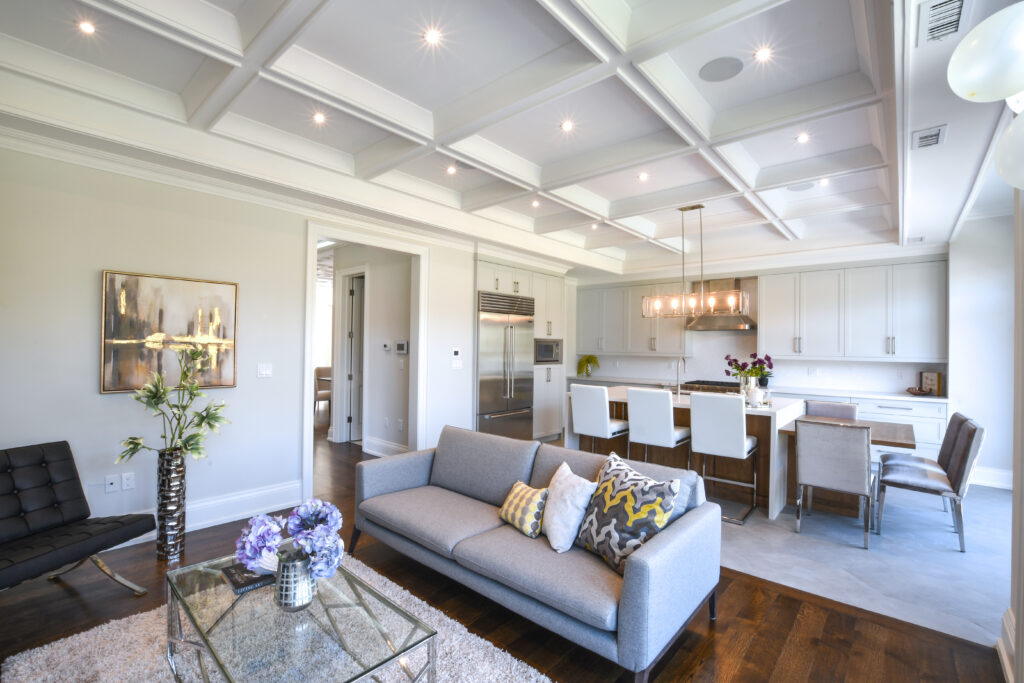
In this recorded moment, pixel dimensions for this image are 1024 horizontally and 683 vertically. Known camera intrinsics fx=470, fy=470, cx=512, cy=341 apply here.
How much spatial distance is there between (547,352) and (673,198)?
3043 mm

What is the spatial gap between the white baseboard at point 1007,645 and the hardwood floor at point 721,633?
5cm

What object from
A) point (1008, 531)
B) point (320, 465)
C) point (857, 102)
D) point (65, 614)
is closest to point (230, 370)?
point (65, 614)

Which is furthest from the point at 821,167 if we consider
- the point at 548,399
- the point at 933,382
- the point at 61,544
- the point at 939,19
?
the point at 61,544

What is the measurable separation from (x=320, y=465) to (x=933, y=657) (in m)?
5.07

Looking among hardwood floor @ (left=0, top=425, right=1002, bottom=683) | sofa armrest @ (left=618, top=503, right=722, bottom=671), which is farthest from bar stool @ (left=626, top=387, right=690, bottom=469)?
sofa armrest @ (left=618, top=503, right=722, bottom=671)

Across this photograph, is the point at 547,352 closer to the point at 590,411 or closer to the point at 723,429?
the point at 590,411

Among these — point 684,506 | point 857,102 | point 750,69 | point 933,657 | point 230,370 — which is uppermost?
point 750,69

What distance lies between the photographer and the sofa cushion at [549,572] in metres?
1.86

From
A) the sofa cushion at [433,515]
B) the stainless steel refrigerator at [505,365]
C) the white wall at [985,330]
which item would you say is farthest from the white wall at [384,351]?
the white wall at [985,330]

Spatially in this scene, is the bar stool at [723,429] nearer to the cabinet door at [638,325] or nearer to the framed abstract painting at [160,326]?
the cabinet door at [638,325]

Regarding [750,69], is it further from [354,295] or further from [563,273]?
[354,295]

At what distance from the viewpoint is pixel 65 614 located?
2.36 metres

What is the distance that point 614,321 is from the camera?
7656 millimetres

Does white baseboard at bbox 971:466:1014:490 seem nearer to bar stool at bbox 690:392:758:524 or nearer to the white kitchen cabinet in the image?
bar stool at bbox 690:392:758:524
